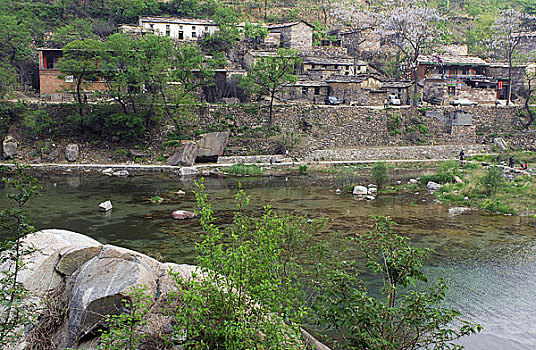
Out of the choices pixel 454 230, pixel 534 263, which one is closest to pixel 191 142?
pixel 454 230

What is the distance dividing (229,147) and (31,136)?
51.4 feet

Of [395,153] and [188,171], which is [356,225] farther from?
[395,153]

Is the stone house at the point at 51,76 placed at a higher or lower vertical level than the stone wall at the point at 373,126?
higher

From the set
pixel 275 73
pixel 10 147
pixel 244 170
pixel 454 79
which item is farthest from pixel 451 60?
pixel 10 147

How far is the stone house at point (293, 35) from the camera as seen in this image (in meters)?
58.8

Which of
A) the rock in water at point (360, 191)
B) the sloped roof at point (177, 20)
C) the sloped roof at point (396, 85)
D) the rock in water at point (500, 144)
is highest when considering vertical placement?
the sloped roof at point (177, 20)

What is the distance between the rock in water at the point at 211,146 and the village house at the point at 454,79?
24850mm

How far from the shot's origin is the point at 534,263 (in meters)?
16.7

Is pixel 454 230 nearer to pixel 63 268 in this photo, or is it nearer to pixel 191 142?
pixel 63 268

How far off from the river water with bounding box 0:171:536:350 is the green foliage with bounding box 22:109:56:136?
8.56 m

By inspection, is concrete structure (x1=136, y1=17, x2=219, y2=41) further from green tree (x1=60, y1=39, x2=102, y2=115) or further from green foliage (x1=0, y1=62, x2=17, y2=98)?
green foliage (x1=0, y1=62, x2=17, y2=98)

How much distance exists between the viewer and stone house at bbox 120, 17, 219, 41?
56312 mm

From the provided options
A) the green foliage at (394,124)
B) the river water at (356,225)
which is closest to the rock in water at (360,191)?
the river water at (356,225)

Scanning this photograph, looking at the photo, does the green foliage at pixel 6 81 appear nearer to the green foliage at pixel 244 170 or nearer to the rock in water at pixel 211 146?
the rock in water at pixel 211 146
